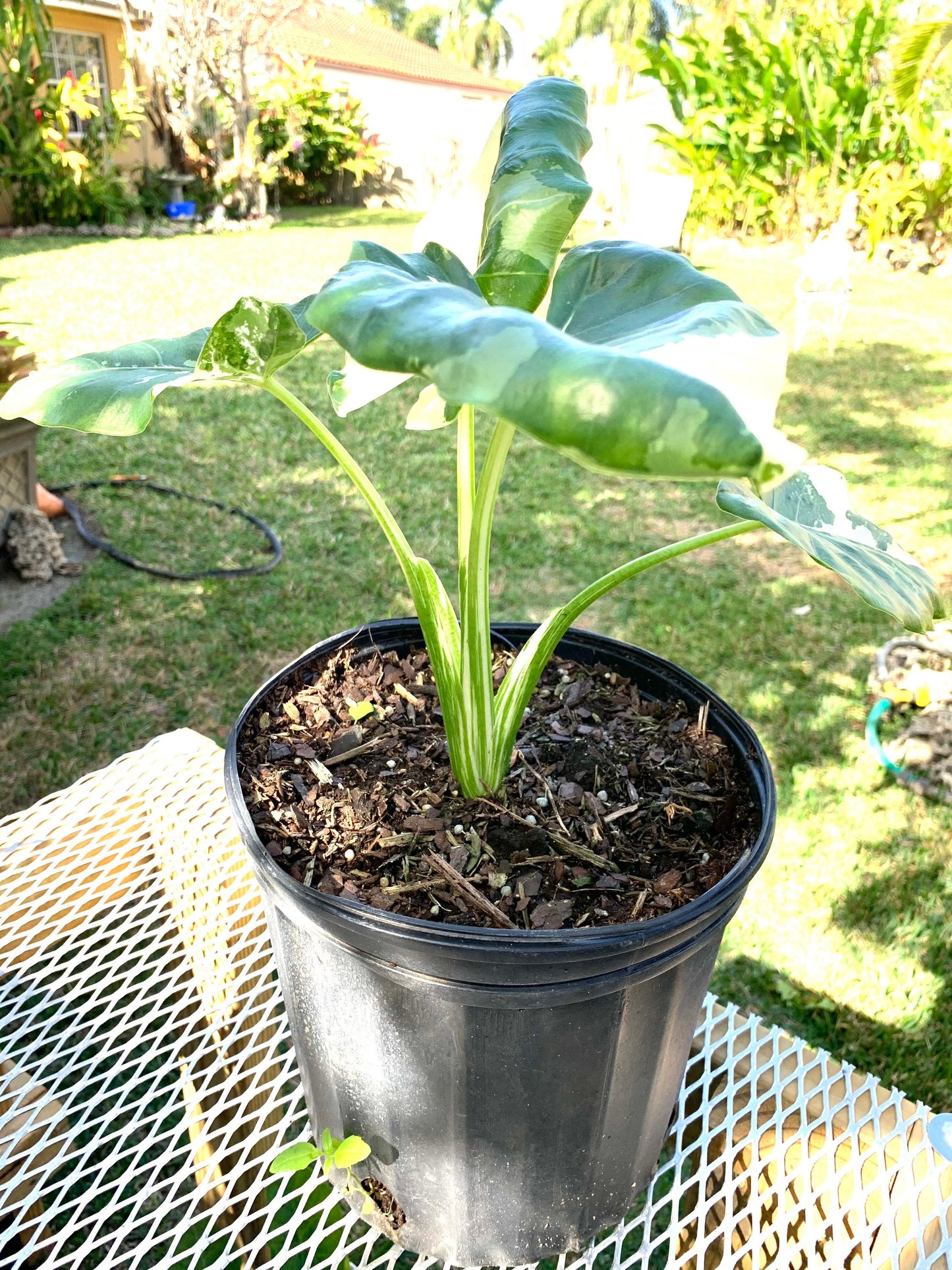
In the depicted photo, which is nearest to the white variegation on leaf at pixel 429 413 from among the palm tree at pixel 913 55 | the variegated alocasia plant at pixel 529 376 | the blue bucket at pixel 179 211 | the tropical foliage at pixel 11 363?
the variegated alocasia plant at pixel 529 376

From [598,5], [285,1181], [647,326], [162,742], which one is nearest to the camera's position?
[647,326]

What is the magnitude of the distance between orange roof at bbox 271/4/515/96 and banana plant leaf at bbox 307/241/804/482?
64.1ft

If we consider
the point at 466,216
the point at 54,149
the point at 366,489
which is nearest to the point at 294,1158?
the point at 366,489

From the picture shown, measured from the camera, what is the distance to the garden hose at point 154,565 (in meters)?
2.74

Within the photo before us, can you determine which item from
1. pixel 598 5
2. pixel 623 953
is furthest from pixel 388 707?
pixel 598 5

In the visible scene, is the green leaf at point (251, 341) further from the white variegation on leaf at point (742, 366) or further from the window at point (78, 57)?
the window at point (78, 57)

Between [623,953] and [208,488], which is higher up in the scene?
[623,953]

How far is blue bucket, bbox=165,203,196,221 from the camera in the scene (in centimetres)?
955

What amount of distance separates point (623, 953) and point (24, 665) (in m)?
2.11

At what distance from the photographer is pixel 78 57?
1058 cm

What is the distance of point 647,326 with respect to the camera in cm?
61

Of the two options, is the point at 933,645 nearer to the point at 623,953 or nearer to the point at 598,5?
the point at 623,953

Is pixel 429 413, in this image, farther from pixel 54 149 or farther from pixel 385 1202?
pixel 54 149

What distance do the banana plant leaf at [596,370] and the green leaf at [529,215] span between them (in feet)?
0.32
